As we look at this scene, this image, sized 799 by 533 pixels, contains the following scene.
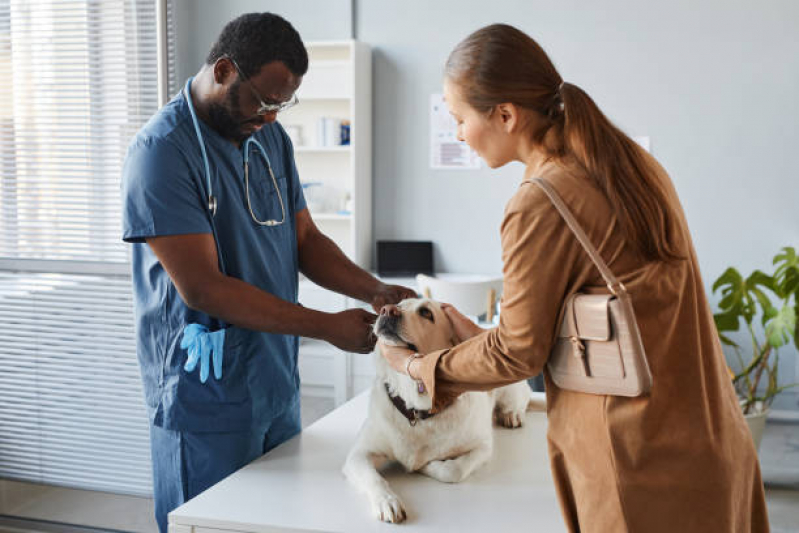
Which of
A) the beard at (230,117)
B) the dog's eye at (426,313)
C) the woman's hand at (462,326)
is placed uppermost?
the beard at (230,117)

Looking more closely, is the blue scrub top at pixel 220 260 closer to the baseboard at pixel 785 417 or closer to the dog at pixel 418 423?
the dog at pixel 418 423

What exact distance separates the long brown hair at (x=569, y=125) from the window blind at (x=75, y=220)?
1.93m

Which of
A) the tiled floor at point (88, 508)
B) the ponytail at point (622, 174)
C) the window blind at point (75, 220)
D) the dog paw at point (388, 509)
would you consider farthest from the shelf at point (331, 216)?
the ponytail at point (622, 174)

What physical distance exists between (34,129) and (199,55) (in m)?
2.91

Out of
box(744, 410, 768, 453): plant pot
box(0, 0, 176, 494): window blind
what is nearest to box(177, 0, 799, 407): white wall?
box(744, 410, 768, 453): plant pot

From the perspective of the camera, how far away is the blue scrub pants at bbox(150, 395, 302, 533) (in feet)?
5.32

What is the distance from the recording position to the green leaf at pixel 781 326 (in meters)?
3.45

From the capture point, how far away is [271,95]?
1.64m

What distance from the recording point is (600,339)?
1016mm

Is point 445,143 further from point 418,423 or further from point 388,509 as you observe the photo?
point 388,509

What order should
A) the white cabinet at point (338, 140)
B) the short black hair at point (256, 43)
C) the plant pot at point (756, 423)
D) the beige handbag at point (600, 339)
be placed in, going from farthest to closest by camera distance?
the white cabinet at point (338, 140)
the plant pot at point (756, 423)
the short black hair at point (256, 43)
the beige handbag at point (600, 339)

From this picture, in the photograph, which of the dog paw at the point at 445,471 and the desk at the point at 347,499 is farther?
the dog paw at the point at 445,471

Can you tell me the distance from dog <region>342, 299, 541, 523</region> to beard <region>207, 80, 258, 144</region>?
53 centimetres

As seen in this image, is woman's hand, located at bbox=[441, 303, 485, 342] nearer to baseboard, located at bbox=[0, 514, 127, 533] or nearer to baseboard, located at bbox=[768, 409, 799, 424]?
baseboard, located at bbox=[0, 514, 127, 533]
